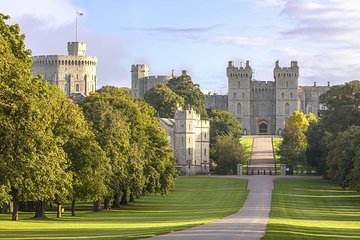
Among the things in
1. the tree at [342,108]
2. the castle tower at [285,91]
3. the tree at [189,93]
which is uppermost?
the castle tower at [285,91]

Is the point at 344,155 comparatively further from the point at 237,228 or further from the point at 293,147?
Answer: the point at 293,147

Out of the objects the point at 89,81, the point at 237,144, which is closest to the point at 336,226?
the point at 237,144

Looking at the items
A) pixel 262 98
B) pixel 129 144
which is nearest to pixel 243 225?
pixel 129 144

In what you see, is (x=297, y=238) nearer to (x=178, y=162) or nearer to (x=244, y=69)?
(x=178, y=162)

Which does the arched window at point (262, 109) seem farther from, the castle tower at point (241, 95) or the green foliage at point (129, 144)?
the green foliage at point (129, 144)

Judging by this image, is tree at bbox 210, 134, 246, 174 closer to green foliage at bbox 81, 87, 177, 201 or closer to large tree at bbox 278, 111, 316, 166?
large tree at bbox 278, 111, 316, 166

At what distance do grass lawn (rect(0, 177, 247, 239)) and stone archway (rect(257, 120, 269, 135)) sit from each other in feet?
310

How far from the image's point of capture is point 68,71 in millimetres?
172750

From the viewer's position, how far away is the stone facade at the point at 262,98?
187 meters

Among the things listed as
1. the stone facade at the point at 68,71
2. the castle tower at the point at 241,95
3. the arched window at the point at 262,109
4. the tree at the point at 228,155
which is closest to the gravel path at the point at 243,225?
the tree at the point at 228,155

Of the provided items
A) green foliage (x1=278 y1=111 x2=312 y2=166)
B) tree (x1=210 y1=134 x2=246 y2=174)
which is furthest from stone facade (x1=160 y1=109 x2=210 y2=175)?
green foliage (x1=278 y1=111 x2=312 y2=166)

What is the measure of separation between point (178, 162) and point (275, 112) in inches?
2857

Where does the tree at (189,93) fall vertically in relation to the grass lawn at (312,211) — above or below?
above

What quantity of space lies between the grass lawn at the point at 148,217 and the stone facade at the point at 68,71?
78.8m
